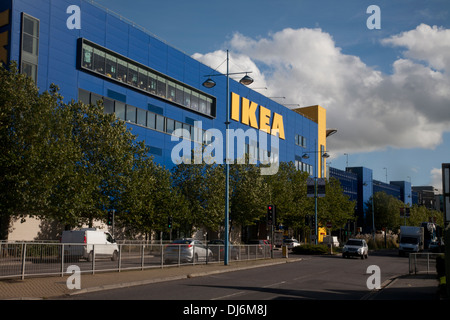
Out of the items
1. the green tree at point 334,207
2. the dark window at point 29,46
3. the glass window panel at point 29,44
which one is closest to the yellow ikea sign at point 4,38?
the dark window at point 29,46

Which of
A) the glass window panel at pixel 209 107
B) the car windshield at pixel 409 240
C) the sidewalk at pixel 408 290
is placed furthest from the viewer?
the glass window panel at pixel 209 107

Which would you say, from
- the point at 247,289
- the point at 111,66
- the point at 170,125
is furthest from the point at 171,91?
the point at 247,289

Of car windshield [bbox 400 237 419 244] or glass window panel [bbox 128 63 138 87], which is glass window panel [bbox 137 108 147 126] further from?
car windshield [bbox 400 237 419 244]

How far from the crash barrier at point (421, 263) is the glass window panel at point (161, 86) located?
3596cm

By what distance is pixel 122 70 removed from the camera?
50.7 m

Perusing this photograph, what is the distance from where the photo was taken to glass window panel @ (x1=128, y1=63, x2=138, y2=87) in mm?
51594

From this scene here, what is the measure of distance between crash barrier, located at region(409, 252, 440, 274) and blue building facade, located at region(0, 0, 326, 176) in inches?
1182

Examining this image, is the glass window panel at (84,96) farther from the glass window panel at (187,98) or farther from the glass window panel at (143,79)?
the glass window panel at (187,98)

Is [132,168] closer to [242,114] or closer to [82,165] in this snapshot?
[82,165]

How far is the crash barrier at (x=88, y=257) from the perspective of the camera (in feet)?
55.2

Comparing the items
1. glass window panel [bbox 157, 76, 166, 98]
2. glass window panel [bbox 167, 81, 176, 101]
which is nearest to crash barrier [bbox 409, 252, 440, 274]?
glass window panel [bbox 157, 76, 166, 98]

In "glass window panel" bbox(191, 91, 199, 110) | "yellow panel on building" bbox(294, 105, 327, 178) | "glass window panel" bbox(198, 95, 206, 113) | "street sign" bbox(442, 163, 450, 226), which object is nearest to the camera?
"street sign" bbox(442, 163, 450, 226)

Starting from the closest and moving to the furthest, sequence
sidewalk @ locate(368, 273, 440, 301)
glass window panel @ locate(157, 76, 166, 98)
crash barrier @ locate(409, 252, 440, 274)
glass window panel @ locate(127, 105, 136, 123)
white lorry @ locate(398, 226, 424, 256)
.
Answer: sidewalk @ locate(368, 273, 440, 301)
crash barrier @ locate(409, 252, 440, 274)
glass window panel @ locate(127, 105, 136, 123)
white lorry @ locate(398, 226, 424, 256)
glass window panel @ locate(157, 76, 166, 98)

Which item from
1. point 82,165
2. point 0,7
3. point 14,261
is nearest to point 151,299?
point 14,261
